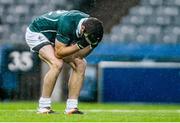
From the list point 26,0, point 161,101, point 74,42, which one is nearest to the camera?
point 74,42

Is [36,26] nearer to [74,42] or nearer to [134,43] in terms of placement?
[74,42]

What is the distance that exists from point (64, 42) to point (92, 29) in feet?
1.31

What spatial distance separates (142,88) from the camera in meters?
16.5

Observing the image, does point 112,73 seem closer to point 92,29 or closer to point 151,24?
point 151,24

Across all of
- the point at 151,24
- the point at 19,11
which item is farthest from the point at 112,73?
the point at 19,11

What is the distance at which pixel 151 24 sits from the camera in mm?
19484

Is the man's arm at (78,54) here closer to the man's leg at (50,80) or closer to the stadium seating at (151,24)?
the man's leg at (50,80)

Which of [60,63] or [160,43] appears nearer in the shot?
[60,63]

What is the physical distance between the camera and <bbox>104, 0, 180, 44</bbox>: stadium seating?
18.9m

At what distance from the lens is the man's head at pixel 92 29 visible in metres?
9.60

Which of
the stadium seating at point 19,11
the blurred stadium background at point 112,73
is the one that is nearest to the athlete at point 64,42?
the blurred stadium background at point 112,73

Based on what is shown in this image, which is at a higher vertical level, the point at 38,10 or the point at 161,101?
the point at 38,10

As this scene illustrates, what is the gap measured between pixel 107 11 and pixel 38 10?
1650 mm

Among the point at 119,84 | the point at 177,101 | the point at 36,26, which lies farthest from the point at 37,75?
the point at 36,26
